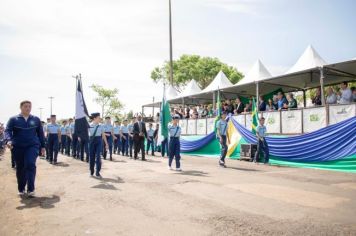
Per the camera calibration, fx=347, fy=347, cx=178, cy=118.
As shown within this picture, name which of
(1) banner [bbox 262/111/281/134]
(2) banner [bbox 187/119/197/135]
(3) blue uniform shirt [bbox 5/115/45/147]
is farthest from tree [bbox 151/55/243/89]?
(3) blue uniform shirt [bbox 5/115/45/147]

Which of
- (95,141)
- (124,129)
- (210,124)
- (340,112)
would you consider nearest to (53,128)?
(95,141)

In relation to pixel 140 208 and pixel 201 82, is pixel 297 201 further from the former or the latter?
pixel 201 82

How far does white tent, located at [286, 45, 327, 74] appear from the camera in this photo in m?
16.4

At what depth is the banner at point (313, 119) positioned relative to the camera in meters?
14.2

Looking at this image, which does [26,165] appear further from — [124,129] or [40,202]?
[124,129]

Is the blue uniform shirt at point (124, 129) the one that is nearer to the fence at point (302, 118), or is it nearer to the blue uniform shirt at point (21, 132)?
the fence at point (302, 118)

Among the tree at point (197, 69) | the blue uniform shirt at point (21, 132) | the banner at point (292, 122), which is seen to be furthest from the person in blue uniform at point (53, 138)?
the tree at point (197, 69)

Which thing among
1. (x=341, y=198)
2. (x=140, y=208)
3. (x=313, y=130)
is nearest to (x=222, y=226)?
(x=140, y=208)

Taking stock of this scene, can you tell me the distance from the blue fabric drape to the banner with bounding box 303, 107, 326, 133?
0.76 m

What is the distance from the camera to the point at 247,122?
59.4 ft

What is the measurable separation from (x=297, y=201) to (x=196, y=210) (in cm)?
219

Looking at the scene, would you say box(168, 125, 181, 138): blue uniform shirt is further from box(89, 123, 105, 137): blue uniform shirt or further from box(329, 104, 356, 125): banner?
box(329, 104, 356, 125): banner

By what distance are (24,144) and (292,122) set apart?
11.6 m

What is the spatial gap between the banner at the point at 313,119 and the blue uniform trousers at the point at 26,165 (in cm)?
1113
